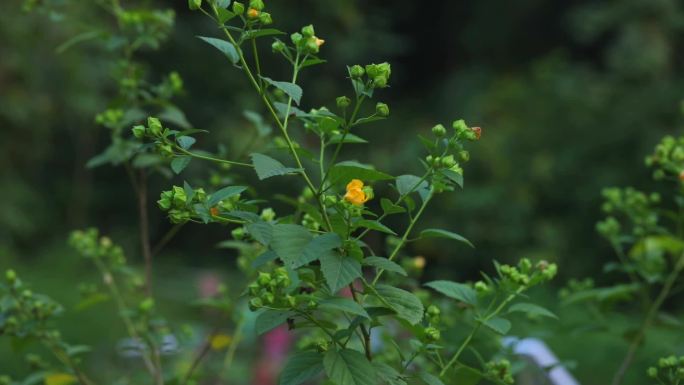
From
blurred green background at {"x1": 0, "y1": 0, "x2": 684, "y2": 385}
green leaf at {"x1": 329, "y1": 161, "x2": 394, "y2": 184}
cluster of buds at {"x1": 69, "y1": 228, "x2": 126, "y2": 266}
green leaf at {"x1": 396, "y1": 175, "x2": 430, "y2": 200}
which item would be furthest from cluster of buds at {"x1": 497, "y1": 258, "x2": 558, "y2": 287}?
blurred green background at {"x1": 0, "y1": 0, "x2": 684, "y2": 385}

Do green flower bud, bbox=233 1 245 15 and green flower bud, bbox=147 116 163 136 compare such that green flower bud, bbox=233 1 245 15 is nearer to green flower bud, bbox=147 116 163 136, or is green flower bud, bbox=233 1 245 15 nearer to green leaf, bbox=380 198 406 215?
green flower bud, bbox=147 116 163 136

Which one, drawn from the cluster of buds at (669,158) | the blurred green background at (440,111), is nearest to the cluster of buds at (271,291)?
the cluster of buds at (669,158)

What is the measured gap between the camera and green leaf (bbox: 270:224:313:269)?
0.95m

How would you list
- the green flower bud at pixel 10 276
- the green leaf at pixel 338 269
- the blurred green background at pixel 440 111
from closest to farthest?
the green leaf at pixel 338 269
the green flower bud at pixel 10 276
the blurred green background at pixel 440 111

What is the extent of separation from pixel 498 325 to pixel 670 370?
0.68ft

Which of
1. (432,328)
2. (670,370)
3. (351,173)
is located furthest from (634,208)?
(351,173)

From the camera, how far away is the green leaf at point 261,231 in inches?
39.3

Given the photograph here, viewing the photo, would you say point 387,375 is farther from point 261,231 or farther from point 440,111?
point 440,111

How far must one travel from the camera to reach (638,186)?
6.66 meters

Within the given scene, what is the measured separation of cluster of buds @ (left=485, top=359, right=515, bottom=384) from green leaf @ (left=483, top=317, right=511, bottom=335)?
4 cm

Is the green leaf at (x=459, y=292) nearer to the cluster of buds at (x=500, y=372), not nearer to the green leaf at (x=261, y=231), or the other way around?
the cluster of buds at (x=500, y=372)

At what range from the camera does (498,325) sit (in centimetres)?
119

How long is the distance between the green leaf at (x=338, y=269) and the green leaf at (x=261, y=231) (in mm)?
63

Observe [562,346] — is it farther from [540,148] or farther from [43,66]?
[43,66]
